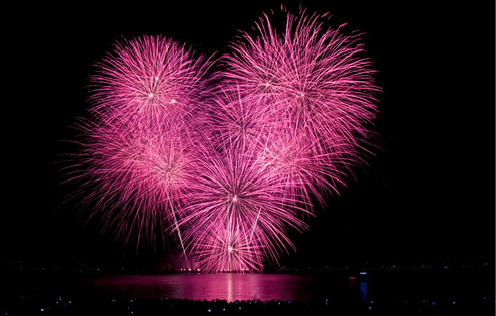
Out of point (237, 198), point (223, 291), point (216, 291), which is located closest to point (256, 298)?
point (223, 291)

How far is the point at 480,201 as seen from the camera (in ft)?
128

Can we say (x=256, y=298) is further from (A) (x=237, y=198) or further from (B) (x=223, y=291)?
(A) (x=237, y=198)

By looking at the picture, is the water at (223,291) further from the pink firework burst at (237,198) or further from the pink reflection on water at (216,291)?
the pink firework burst at (237,198)

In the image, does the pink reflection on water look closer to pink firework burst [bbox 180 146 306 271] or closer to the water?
the water

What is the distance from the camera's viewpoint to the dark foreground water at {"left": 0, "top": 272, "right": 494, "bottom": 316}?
11.6 m

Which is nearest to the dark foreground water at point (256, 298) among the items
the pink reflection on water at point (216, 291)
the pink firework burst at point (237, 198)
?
the pink reflection on water at point (216, 291)

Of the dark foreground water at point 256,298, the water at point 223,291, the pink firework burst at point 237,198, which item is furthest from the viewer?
the pink firework burst at point 237,198

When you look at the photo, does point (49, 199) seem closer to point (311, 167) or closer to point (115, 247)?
point (115, 247)

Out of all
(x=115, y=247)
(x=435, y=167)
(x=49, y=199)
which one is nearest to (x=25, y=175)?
(x=49, y=199)

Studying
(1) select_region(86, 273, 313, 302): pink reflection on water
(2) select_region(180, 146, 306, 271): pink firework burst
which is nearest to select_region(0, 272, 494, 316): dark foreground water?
(1) select_region(86, 273, 313, 302): pink reflection on water

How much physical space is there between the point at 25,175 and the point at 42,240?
4415 mm

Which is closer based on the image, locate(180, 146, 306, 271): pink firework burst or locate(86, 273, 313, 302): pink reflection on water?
locate(86, 273, 313, 302): pink reflection on water

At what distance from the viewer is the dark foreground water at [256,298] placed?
1163 cm

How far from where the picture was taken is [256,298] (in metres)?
16.1
